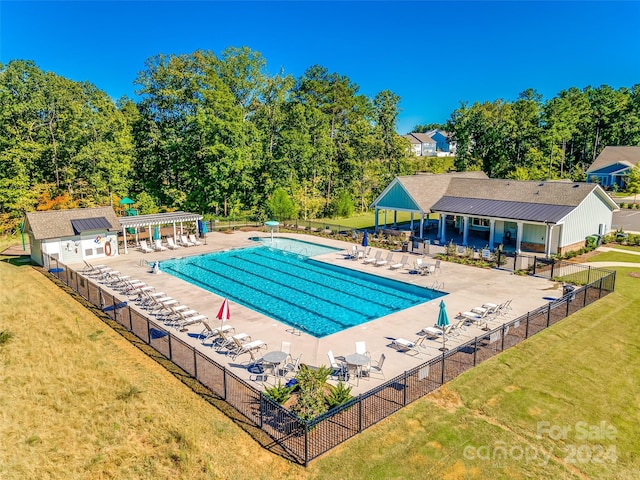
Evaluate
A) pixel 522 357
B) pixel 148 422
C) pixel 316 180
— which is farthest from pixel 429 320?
pixel 316 180

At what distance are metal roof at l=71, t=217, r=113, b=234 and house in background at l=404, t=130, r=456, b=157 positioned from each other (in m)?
97.1

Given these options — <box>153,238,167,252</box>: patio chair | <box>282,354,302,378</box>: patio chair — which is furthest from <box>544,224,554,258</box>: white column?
<box>153,238,167,252</box>: patio chair

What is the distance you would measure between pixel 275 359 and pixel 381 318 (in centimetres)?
680

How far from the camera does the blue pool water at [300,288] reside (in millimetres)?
A: 20781

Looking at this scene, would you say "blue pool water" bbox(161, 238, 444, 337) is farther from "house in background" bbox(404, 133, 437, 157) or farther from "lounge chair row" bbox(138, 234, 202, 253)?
"house in background" bbox(404, 133, 437, 157)

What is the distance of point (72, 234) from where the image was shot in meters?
29.2

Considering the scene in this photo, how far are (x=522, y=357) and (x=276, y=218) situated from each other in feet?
103

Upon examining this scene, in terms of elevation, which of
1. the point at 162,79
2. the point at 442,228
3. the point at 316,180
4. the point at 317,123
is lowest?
the point at 442,228

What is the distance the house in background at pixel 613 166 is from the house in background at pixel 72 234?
6722cm

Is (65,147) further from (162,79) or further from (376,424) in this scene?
(376,424)

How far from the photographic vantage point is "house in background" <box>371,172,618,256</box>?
30031 mm

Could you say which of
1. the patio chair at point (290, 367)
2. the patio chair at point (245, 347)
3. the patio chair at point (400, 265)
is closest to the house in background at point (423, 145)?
the patio chair at point (400, 265)

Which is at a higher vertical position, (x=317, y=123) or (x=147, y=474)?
(x=317, y=123)

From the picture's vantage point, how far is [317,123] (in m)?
51.6
